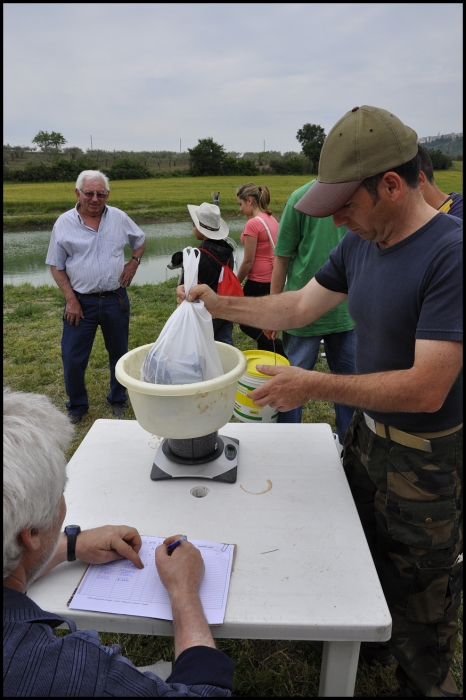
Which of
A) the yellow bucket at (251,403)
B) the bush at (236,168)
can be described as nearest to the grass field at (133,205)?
the bush at (236,168)

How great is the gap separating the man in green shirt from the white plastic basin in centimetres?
141

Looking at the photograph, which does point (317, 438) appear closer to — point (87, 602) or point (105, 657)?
point (87, 602)

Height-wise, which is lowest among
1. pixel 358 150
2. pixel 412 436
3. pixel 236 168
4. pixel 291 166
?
pixel 412 436

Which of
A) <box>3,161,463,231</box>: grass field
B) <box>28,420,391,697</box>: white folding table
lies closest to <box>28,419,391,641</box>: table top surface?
<box>28,420,391,697</box>: white folding table

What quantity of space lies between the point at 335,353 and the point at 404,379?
5.25ft

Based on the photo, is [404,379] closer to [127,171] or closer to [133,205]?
[133,205]

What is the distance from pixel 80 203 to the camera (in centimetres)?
358

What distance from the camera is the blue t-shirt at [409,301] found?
48.1 inches

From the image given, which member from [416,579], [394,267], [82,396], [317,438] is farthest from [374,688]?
[82,396]

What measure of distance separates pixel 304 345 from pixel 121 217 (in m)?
2.01

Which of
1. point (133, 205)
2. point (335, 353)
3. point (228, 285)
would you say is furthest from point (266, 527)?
point (133, 205)

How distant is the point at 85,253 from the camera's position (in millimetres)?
3531

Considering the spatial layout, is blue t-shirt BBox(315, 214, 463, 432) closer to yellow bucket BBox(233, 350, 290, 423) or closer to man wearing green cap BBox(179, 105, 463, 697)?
man wearing green cap BBox(179, 105, 463, 697)

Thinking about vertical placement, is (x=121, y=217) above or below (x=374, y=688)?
above
